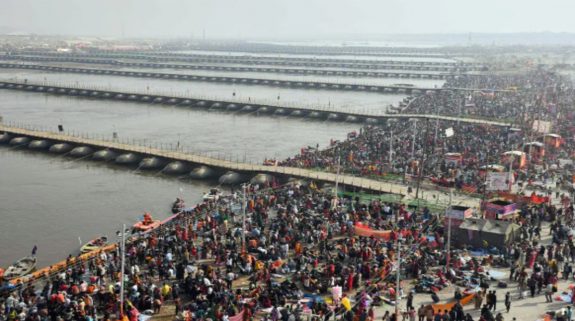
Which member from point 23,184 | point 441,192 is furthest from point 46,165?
point 441,192

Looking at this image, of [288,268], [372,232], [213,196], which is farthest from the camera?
[213,196]

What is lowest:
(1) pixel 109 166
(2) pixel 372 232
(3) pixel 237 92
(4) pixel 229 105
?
(1) pixel 109 166

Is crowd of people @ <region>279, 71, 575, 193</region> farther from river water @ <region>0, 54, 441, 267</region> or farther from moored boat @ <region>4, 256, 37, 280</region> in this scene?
moored boat @ <region>4, 256, 37, 280</region>

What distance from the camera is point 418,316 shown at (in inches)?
850

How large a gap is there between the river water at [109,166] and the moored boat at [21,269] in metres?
2.22

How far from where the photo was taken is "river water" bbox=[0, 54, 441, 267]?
39.6 m

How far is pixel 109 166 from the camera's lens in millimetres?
56031

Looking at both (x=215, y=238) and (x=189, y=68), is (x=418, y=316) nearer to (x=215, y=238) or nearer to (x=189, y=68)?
(x=215, y=238)

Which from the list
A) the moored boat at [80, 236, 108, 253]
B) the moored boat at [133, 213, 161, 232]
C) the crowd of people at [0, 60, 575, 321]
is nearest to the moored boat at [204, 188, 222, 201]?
the crowd of people at [0, 60, 575, 321]

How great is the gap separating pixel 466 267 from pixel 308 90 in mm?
102975

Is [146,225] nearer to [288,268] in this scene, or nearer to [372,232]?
[288,268]

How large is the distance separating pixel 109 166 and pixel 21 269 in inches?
1044

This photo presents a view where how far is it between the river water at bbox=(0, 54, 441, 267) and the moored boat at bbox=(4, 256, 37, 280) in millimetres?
2223

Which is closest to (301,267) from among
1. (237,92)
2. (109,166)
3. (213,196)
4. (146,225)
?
(146,225)
